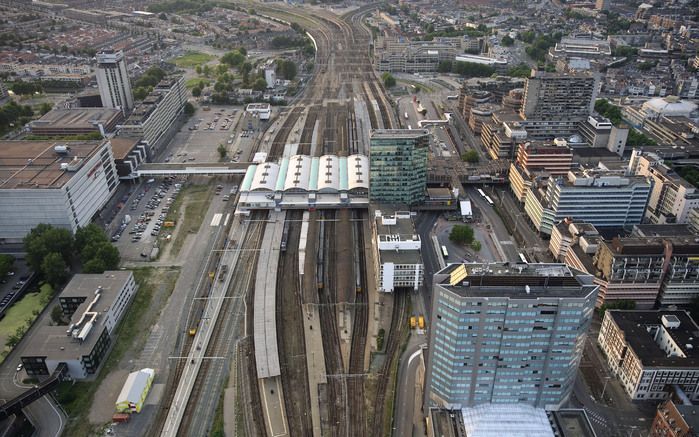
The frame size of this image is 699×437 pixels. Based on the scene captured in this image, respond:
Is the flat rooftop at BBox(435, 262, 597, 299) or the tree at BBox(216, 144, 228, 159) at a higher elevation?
the flat rooftop at BBox(435, 262, 597, 299)

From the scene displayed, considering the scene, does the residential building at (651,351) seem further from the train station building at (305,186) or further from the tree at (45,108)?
the tree at (45,108)

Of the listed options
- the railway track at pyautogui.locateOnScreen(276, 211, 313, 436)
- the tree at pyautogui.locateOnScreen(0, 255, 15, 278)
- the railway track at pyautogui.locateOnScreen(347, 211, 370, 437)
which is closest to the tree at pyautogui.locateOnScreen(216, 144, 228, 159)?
the railway track at pyautogui.locateOnScreen(276, 211, 313, 436)

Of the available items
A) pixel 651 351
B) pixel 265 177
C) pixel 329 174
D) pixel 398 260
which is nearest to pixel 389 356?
pixel 398 260

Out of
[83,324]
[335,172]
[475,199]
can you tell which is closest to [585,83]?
[475,199]

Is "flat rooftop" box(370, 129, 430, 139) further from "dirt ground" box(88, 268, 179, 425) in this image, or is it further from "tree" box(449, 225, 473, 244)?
"dirt ground" box(88, 268, 179, 425)

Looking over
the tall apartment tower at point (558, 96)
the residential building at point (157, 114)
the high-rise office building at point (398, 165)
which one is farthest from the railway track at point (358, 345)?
the tall apartment tower at point (558, 96)

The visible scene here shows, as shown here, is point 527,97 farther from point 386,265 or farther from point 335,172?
point 386,265

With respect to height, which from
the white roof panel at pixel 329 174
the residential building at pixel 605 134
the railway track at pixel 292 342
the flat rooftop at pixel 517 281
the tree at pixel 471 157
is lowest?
the railway track at pixel 292 342
